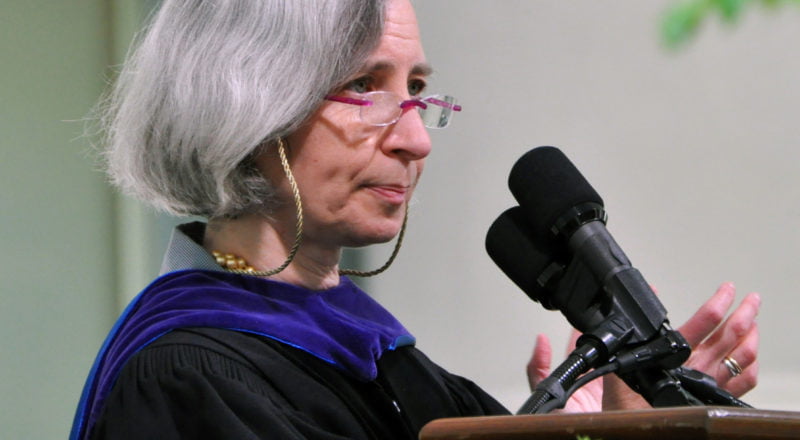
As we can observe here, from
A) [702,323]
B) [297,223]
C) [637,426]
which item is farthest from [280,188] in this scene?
[637,426]

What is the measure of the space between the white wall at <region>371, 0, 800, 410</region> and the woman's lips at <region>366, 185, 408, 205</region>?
125 cm

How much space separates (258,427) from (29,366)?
2096 millimetres

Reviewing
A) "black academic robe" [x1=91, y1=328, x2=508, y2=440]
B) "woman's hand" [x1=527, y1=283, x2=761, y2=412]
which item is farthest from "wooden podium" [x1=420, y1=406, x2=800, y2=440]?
"woman's hand" [x1=527, y1=283, x2=761, y2=412]

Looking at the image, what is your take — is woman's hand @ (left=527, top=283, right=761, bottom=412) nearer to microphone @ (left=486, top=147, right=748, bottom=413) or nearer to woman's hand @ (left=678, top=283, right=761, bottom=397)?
woman's hand @ (left=678, top=283, right=761, bottom=397)

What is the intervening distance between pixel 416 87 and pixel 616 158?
3.82ft

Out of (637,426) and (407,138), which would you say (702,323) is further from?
(637,426)

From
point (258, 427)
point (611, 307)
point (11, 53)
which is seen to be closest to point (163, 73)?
point (258, 427)

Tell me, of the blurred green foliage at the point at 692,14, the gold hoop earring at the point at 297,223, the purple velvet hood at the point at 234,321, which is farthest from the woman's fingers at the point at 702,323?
the blurred green foliage at the point at 692,14

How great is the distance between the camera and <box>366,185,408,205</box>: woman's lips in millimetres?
1611

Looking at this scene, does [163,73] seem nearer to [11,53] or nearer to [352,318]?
[352,318]

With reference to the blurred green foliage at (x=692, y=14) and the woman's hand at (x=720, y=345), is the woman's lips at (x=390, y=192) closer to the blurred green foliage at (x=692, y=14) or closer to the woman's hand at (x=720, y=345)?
the woman's hand at (x=720, y=345)

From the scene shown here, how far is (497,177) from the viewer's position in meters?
2.97

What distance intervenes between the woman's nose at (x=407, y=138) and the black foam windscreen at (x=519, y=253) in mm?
185

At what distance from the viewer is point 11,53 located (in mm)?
3197
